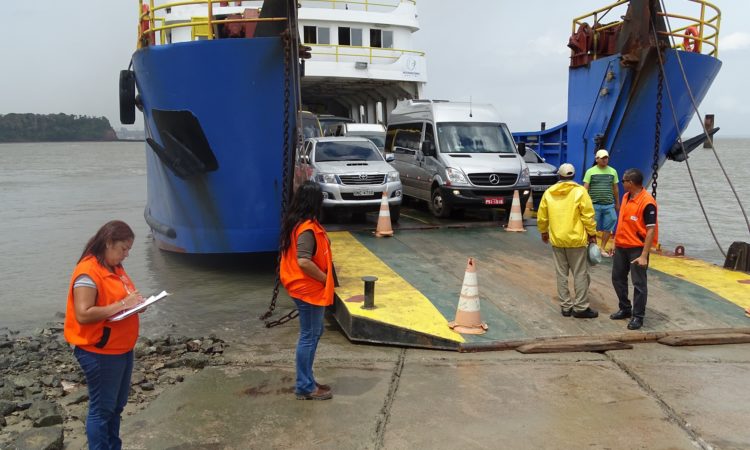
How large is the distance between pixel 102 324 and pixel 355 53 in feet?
57.7

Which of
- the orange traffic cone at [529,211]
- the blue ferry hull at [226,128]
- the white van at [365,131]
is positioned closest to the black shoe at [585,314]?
the blue ferry hull at [226,128]

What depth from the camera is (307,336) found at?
4.54m

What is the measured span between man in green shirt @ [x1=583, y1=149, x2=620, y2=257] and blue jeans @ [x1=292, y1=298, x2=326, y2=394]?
563 cm

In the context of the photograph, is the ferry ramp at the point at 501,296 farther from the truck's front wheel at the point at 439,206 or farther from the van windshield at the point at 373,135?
the van windshield at the point at 373,135

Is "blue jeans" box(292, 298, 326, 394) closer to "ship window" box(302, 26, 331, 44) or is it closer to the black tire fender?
the black tire fender

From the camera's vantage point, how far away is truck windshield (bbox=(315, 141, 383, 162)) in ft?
40.0

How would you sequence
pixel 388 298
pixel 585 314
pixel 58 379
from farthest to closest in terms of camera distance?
1. pixel 388 298
2. pixel 585 314
3. pixel 58 379

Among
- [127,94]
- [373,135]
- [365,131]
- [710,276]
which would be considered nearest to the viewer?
[710,276]

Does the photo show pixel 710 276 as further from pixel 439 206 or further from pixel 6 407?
pixel 6 407

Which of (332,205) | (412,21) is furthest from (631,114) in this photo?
(412,21)

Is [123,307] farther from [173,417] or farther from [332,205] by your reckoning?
[332,205]

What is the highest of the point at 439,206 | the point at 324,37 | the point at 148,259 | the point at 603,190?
the point at 324,37

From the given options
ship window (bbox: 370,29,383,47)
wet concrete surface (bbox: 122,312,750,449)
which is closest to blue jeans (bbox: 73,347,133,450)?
wet concrete surface (bbox: 122,312,750,449)

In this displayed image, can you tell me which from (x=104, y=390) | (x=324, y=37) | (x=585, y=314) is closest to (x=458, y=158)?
(x=585, y=314)
